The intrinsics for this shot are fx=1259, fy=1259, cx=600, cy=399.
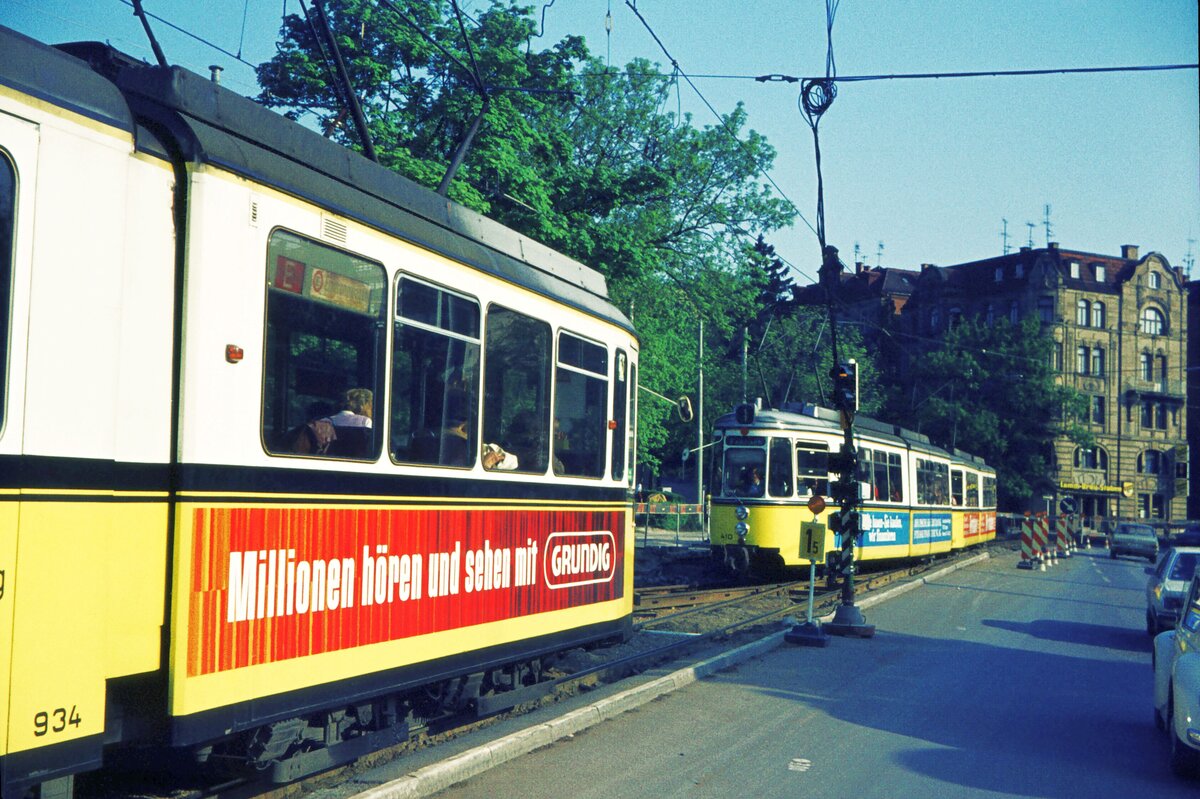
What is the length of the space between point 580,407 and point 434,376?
2.35 m

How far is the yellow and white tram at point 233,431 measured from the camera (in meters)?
4.62

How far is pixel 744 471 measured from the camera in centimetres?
2281

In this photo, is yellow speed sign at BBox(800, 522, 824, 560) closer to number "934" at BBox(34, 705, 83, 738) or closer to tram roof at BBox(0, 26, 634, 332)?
tram roof at BBox(0, 26, 634, 332)

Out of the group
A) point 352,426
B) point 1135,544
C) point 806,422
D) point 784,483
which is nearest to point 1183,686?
point 352,426

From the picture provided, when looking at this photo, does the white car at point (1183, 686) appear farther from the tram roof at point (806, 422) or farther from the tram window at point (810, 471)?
the tram roof at point (806, 422)

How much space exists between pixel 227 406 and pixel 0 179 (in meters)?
1.38

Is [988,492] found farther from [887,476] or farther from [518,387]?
[518,387]

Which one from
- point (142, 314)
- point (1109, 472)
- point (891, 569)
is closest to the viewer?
point (142, 314)

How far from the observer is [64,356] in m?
4.73

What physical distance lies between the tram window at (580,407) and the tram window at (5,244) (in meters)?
4.70

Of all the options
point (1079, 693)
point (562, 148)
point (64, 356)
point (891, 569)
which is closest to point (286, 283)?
point (64, 356)

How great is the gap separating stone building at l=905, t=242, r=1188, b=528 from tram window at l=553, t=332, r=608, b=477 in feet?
235

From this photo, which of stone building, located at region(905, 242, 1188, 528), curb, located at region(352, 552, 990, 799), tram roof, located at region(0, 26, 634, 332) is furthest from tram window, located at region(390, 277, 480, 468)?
stone building, located at region(905, 242, 1188, 528)

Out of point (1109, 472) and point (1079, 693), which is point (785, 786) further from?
point (1109, 472)
